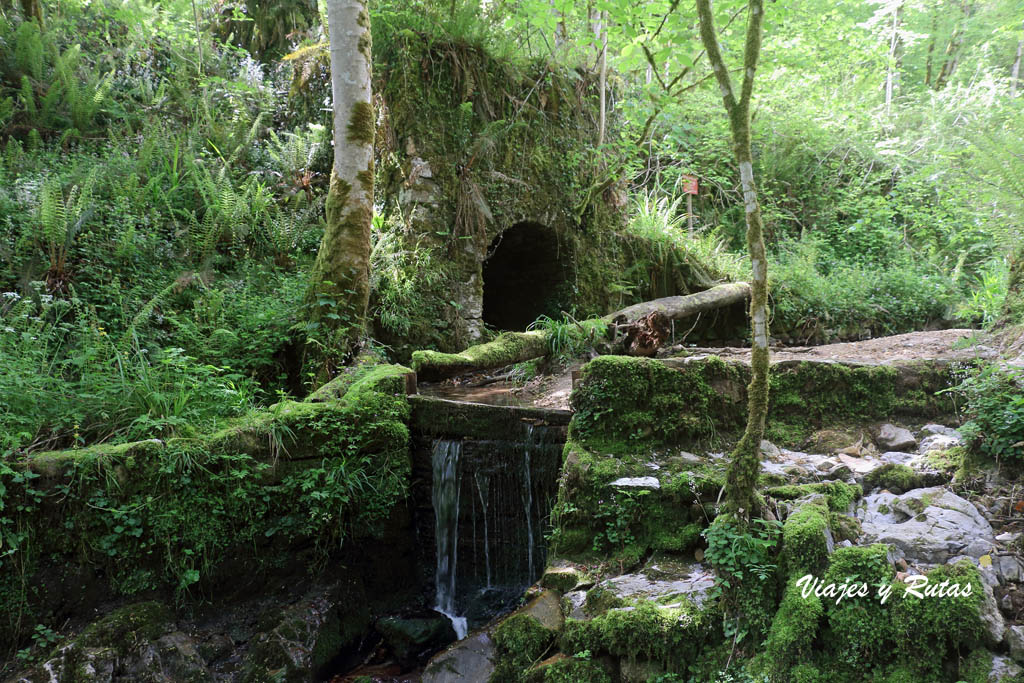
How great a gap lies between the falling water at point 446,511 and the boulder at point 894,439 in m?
3.18

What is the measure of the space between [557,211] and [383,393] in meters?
4.76

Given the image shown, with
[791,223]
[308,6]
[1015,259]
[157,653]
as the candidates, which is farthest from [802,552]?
[308,6]

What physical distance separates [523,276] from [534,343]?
258cm

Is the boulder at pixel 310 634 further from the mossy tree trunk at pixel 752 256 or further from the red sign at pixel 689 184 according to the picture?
the red sign at pixel 689 184

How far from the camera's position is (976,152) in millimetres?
4258

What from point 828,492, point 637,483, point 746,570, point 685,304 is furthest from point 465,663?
point 685,304

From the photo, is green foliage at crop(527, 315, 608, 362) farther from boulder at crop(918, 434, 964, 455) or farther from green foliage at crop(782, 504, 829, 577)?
green foliage at crop(782, 504, 829, 577)

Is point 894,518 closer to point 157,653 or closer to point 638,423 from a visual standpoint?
point 638,423

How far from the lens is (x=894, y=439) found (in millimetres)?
4148

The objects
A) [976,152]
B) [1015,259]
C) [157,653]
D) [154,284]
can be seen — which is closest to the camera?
[157,653]

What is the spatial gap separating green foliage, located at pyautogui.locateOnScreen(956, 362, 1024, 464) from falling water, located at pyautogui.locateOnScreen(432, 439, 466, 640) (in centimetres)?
361

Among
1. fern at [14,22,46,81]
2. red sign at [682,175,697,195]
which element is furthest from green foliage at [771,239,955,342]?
fern at [14,22,46,81]

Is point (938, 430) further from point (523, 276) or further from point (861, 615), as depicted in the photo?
point (523, 276)

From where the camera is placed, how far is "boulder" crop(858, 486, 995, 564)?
9.82 feet
